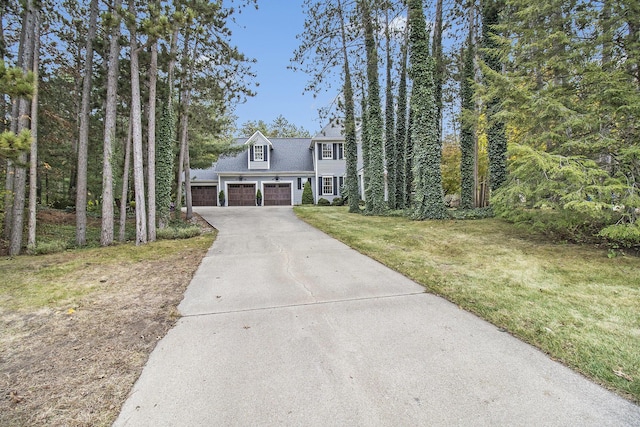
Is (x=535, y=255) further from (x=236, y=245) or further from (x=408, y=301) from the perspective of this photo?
(x=236, y=245)

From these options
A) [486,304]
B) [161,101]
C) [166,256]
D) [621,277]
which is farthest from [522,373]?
[161,101]

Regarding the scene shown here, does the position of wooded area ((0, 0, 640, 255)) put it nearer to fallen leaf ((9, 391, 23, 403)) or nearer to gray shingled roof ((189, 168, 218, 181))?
fallen leaf ((9, 391, 23, 403))

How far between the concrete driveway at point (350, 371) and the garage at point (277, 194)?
19975mm

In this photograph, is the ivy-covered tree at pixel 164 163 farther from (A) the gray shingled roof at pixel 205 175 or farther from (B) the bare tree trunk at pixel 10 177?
(A) the gray shingled roof at pixel 205 175

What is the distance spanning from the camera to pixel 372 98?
1419 cm

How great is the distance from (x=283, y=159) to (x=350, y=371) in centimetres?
2329

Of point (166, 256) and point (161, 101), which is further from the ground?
point (161, 101)

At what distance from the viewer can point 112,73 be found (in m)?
7.62

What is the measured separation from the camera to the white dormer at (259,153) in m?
23.6

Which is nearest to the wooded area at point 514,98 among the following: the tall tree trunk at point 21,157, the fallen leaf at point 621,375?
the fallen leaf at point 621,375

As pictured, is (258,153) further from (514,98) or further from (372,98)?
(514,98)

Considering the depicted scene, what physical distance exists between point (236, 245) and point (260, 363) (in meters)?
5.47

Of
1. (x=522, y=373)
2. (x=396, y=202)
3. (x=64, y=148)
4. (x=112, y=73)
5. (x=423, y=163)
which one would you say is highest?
(x=112, y=73)

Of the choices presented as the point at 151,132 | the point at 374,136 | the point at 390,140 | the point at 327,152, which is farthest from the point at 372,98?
the point at 151,132
